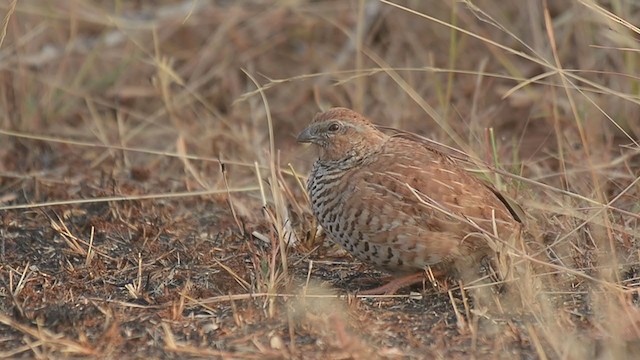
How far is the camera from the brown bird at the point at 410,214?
15.3 ft

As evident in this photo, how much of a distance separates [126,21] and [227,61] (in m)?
0.78

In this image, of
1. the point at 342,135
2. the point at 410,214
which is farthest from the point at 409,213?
the point at 342,135

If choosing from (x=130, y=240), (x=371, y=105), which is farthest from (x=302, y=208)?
(x=371, y=105)

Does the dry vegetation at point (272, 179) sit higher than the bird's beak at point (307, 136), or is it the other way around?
the bird's beak at point (307, 136)

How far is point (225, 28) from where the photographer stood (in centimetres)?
824

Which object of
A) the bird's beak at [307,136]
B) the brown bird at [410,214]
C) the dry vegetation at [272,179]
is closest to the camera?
the dry vegetation at [272,179]

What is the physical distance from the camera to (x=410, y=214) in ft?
15.4

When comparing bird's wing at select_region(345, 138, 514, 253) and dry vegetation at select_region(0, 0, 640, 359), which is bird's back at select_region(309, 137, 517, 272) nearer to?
bird's wing at select_region(345, 138, 514, 253)

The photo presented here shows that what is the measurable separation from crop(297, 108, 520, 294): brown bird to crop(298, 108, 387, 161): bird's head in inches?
4.7

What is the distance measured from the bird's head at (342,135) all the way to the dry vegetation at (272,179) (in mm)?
227

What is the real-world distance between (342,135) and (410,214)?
2.02ft

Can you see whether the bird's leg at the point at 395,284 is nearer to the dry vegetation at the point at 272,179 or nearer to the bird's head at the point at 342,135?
the dry vegetation at the point at 272,179

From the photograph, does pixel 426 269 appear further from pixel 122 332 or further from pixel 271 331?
pixel 122 332

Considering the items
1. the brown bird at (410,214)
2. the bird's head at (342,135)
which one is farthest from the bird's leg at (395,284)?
the bird's head at (342,135)
